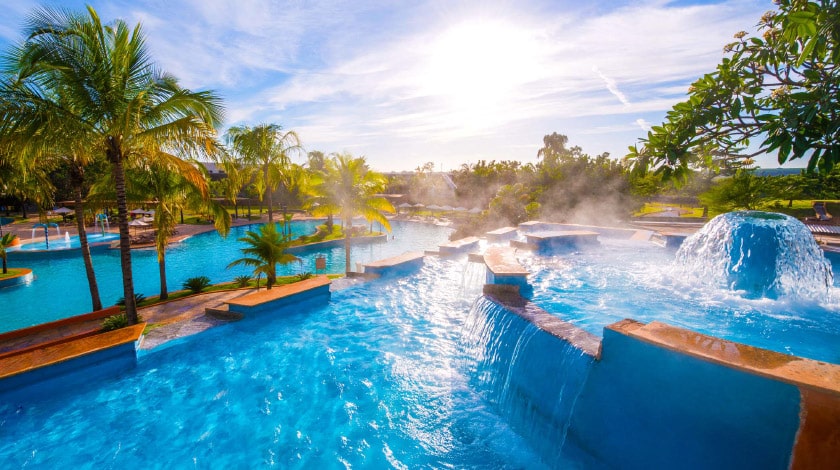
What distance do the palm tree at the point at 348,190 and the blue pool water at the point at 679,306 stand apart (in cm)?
817

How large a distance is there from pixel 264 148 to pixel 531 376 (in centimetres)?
2315

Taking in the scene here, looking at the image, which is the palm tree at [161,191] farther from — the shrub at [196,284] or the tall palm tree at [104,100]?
the tall palm tree at [104,100]

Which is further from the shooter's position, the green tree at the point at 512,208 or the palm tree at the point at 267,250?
the green tree at the point at 512,208

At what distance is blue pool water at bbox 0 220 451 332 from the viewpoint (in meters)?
13.1

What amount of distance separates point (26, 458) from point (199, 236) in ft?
92.7

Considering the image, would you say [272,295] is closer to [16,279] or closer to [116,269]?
[116,269]

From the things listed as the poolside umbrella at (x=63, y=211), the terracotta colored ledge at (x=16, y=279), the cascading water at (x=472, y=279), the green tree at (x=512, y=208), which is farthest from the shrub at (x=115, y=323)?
the poolside umbrella at (x=63, y=211)

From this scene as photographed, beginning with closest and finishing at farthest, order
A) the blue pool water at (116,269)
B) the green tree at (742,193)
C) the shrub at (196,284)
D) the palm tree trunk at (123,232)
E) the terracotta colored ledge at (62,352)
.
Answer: the terracotta colored ledge at (62,352), the palm tree trunk at (123,232), the blue pool water at (116,269), the shrub at (196,284), the green tree at (742,193)

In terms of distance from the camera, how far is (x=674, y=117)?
12.2 ft

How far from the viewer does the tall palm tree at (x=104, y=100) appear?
745cm

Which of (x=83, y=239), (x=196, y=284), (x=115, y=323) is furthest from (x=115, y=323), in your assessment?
(x=196, y=284)

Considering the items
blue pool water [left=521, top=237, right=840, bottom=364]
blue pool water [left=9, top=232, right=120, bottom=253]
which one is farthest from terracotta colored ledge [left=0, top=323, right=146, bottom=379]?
blue pool water [left=9, top=232, right=120, bottom=253]

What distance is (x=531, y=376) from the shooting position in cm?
577

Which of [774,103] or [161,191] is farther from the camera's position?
[161,191]
